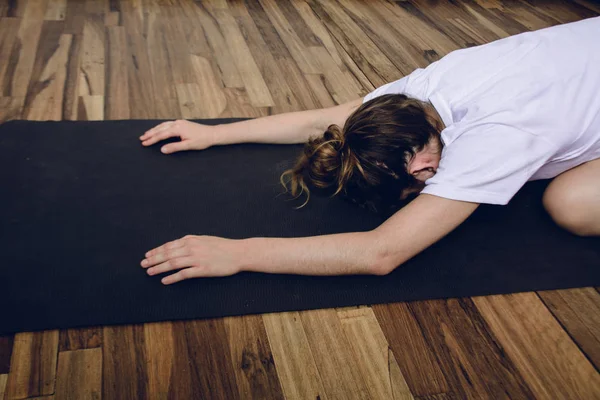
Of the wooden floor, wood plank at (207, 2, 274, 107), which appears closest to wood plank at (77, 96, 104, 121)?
the wooden floor

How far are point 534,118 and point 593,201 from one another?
37 cm

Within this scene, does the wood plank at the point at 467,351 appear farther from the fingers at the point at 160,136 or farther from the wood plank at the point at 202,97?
the wood plank at the point at 202,97

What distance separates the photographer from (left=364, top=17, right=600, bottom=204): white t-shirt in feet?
3.90

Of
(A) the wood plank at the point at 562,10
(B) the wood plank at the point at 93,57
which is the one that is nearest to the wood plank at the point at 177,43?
(B) the wood plank at the point at 93,57

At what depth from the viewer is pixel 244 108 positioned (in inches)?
78.2

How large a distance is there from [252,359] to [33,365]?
1.41 ft

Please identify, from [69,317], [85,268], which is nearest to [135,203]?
[85,268]

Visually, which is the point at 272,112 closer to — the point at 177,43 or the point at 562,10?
the point at 177,43

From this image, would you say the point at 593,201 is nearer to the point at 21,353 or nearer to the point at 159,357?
the point at 159,357

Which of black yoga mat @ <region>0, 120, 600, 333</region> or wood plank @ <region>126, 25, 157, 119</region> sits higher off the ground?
black yoga mat @ <region>0, 120, 600, 333</region>

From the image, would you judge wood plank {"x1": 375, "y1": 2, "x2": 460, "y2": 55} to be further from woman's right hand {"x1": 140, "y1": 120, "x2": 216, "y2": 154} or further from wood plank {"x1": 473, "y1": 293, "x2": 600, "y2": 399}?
wood plank {"x1": 473, "y1": 293, "x2": 600, "y2": 399}

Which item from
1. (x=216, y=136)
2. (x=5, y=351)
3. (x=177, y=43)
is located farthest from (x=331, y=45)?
(x=5, y=351)

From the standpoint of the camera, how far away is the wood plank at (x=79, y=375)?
3.42 ft

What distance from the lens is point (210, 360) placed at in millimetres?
1136
